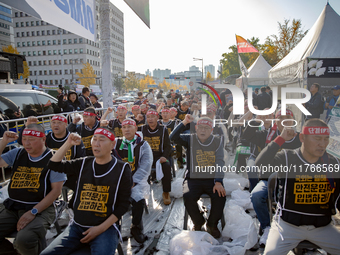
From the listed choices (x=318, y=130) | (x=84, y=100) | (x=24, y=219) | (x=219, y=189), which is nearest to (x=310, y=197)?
(x=318, y=130)

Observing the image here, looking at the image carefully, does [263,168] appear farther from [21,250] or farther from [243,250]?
[21,250]

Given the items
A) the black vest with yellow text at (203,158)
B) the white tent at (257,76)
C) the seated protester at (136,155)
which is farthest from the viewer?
the white tent at (257,76)

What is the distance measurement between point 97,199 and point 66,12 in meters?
2.97

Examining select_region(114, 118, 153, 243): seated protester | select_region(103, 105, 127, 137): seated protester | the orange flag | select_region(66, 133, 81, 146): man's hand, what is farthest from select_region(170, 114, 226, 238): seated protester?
the orange flag

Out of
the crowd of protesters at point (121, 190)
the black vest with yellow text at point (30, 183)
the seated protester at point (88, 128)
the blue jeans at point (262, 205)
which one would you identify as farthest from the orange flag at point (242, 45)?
the black vest with yellow text at point (30, 183)

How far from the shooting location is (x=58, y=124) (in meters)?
3.88

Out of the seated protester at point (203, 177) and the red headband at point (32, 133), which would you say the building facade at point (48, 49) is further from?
the red headband at point (32, 133)

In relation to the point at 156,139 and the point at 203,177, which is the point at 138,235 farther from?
the point at 156,139

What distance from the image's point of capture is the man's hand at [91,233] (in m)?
2.24

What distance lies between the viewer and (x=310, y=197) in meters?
2.32

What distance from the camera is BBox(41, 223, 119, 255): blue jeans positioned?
7.18 feet

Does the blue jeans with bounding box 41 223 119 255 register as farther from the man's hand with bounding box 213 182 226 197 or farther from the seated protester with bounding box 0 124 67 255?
the man's hand with bounding box 213 182 226 197

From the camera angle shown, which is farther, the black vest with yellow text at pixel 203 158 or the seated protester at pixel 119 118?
the seated protester at pixel 119 118

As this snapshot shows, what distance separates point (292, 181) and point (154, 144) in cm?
318
